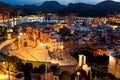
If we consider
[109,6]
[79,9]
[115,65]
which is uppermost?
[115,65]

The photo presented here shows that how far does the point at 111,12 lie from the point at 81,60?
82.5 metres

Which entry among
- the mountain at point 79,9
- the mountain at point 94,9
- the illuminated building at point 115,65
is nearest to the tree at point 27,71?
the illuminated building at point 115,65

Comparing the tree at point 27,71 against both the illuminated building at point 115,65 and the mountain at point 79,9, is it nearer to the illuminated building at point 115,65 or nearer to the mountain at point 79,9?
the illuminated building at point 115,65

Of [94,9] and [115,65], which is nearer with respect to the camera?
[115,65]

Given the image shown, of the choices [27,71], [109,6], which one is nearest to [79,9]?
[109,6]

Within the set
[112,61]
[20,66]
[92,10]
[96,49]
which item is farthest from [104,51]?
[92,10]

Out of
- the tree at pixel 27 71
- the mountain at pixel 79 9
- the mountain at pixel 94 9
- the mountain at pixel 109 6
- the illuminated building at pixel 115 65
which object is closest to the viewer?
the tree at pixel 27 71

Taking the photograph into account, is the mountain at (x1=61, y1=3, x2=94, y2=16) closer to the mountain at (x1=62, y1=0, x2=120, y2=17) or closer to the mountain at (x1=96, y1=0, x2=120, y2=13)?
the mountain at (x1=62, y1=0, x2=120, y2=17)

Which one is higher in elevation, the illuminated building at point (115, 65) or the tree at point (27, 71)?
the tree at point (27, 71)

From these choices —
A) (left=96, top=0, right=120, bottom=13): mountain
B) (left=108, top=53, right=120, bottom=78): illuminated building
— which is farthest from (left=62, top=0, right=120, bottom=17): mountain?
(left=108, top=53, right=120, bottom=78): illuminated building

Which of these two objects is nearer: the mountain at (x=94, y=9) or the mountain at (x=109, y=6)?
the mountain at (x=94, y=9)

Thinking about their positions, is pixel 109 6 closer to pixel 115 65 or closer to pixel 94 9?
pixel 94 9

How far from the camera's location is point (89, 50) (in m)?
29.9

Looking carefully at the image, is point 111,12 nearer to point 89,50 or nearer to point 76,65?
point 89,50
